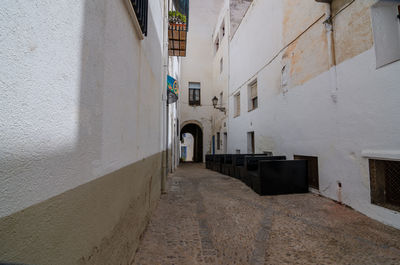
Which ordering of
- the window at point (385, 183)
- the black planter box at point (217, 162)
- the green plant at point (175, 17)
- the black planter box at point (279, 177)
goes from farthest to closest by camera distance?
the black planter box at point (217, 162), the green plant at point (175, 17), the black planter box at point (279, 177), the window at point (385, 183)

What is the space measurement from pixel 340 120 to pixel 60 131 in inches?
187

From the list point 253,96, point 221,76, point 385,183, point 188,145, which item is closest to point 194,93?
point 221,76

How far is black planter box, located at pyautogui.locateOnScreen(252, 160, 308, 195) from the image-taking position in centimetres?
480

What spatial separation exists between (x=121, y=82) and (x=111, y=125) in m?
0.41

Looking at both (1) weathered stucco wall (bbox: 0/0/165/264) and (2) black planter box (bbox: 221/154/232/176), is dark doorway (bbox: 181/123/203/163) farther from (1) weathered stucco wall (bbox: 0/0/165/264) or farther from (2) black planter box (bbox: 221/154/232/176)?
(1) weathered stucco wall (bbox: 0/0/165/264)

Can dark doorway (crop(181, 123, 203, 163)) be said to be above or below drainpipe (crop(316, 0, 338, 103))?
below

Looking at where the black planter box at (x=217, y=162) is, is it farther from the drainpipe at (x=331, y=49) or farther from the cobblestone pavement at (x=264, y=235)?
the drainpipe at (x=331, y=49)

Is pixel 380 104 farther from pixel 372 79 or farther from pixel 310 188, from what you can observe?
pixel 310 188

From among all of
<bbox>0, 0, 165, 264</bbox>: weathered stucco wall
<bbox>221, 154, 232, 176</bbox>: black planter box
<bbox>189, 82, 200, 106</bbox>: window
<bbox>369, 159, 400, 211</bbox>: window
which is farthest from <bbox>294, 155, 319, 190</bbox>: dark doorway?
<bbox>189, 82, 200, 106</bbox>: window

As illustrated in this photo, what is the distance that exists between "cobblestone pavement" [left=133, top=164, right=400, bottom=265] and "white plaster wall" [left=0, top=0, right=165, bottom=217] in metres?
1.59

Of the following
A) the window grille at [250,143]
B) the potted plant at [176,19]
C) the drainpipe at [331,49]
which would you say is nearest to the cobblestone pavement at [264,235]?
the drainpipe at [331,49]

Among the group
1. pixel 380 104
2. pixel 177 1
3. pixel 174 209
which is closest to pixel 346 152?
pixel 380 104

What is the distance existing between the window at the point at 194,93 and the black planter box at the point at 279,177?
11085 millimetres

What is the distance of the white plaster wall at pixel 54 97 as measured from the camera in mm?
581
